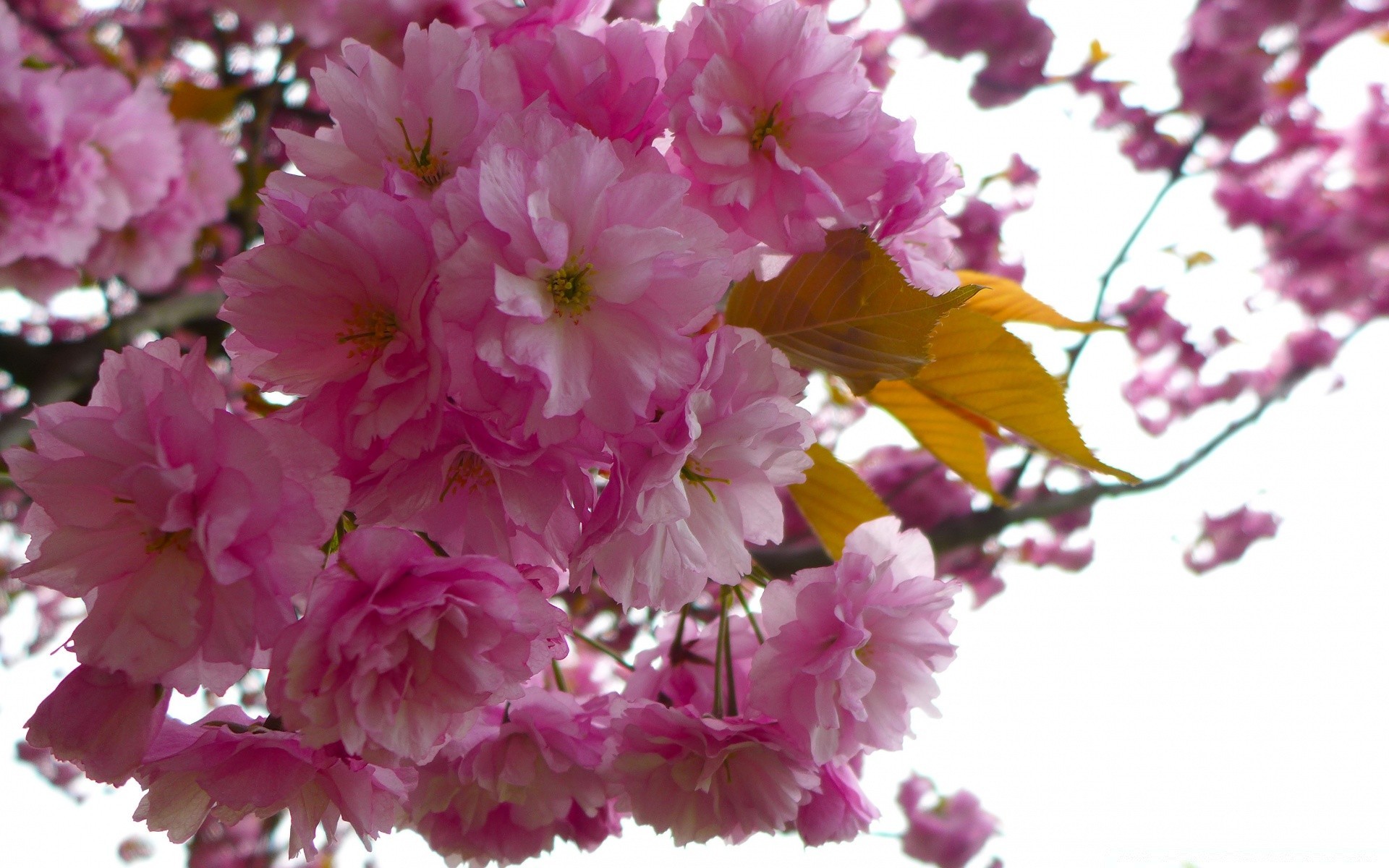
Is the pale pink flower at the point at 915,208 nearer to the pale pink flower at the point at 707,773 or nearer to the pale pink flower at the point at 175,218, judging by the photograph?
the pale pink flower at the point at 707,773

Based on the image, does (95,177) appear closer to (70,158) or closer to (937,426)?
(70,158)

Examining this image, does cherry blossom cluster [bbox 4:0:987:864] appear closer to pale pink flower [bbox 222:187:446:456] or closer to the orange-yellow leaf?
pale pink flower [bbox 222:187:446:456]

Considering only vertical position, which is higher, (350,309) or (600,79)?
(600,79)

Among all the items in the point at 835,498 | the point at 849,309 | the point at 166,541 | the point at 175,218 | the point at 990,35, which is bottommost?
the point at 175,218

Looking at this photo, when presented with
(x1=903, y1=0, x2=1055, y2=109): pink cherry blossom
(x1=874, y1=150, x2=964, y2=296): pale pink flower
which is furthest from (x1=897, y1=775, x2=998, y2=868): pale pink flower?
(x1=874, y1=150, x2=964, y2=296): pale pink flower

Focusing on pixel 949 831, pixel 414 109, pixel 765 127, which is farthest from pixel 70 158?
pixel 949 831

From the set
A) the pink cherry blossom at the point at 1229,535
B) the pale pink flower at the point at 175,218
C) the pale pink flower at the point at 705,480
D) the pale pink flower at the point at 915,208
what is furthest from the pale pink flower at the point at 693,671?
the pink cherry blossom at the point at 1229,535
